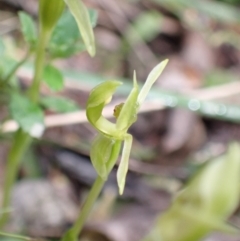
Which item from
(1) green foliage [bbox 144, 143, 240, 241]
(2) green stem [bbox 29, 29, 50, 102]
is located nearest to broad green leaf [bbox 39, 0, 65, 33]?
(2) green stem [bbox 29, 29, 50, 102]

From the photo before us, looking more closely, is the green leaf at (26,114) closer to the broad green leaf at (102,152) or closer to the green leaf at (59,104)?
the green leaf at (59,104)

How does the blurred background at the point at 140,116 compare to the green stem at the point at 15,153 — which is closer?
the green stem at the point at 15,153

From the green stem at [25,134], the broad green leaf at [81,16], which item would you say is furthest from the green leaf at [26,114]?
the broad green leaf at [81,16]

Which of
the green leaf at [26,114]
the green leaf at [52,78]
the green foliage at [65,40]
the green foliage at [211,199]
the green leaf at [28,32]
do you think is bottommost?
the green leaf at [26,114]

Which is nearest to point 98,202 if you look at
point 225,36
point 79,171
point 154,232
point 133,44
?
point 79,171

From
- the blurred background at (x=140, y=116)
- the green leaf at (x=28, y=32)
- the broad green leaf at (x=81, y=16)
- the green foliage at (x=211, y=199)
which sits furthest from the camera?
the blurred background at (x=140, y=116)

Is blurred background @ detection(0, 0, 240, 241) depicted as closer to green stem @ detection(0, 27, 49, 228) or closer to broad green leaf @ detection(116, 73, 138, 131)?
green stem @ detection(0, 27, 49, 228)
